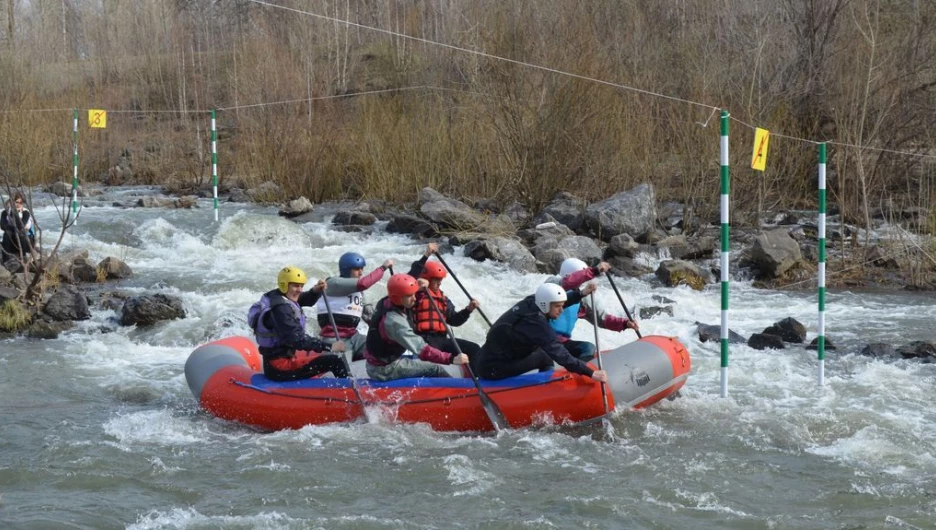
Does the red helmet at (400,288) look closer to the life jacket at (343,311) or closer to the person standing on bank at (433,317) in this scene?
the person standing on bank at (433,317)

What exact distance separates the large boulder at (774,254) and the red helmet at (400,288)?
6535 millimetres

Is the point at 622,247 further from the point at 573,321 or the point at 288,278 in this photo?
the point at 288,278

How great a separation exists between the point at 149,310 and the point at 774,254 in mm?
6990

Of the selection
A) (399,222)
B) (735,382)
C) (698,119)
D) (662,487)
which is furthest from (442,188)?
(662,487)

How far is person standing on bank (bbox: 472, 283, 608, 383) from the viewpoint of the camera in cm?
677

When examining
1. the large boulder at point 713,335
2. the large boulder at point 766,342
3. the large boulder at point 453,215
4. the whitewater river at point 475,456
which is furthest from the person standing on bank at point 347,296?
the large boulder at point 453,215

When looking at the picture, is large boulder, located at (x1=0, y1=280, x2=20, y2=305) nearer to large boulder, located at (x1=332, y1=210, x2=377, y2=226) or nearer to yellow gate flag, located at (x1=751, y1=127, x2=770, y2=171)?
large boulder, located at (x1=332, y1=210, x2=377, y2=226)

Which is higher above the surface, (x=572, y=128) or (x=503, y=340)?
(x=572, y=128)

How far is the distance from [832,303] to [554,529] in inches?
271

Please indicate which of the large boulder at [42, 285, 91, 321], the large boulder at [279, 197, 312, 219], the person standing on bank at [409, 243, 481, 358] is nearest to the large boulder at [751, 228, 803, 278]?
the person standing on bank at [409, 243, 481, 358]

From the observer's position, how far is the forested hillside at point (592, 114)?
47.4 ft

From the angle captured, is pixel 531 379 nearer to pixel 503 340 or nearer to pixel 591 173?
pixel 503 340

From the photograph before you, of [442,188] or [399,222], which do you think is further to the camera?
[442,188]

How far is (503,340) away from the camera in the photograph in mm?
6980
